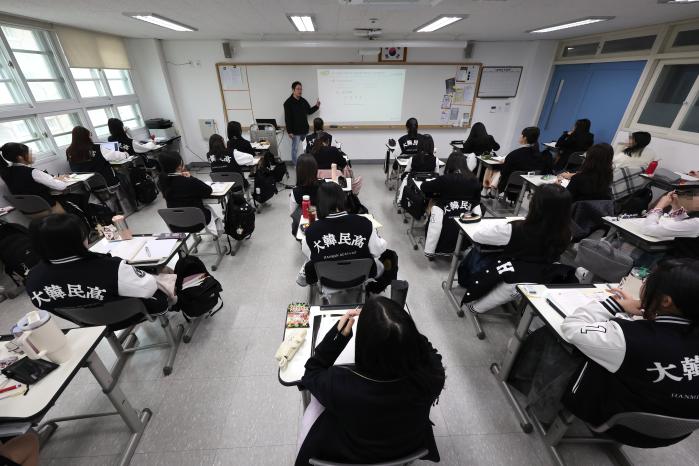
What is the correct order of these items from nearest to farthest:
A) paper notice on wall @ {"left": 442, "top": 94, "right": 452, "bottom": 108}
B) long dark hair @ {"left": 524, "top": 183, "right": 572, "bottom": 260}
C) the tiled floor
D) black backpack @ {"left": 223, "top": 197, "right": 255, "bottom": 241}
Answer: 1. the tiled floor
2. long dark hair @ {"left": 524, "top": 183, "right": 572, "bottom": 260}
3. black backpack @ {"left": 223, "top": 197, "right": 255, "bottom": 241}
4. paper notice on wall @ {"left": 442, "top": 94, "right": 452, "bottom": 108}

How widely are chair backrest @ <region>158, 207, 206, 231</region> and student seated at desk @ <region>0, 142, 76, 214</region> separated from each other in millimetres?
1604

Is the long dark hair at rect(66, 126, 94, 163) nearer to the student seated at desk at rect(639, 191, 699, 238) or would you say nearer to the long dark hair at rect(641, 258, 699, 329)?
the long dark hair at rect(641, 258, 699, 329)

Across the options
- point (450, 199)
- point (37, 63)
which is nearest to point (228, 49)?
point (37, 63)

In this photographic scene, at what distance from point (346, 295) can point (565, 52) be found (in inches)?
273

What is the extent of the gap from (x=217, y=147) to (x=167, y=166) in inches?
47.1

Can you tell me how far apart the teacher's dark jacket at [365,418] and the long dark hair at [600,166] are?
303cm

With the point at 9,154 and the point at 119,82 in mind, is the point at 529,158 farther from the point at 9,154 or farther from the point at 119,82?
the point at 119,82

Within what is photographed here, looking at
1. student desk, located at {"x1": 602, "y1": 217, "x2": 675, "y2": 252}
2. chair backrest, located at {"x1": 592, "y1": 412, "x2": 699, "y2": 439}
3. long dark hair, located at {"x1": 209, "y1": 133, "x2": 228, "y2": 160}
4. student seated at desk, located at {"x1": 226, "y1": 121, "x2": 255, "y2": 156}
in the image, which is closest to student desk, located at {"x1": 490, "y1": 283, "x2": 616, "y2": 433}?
chair backrest, located at {"x1": 592, "y1": 412, "x2": 699, "y2": 439}

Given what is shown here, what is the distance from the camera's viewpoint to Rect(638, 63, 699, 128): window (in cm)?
392

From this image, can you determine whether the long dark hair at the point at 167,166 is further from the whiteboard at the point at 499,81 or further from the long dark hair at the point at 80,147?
the whiteboard at the point at 499,81

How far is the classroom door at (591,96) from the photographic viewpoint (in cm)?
470

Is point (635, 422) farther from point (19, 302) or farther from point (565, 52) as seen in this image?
point (565, 52)

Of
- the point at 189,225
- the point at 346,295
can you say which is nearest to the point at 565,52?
the point at 346,295

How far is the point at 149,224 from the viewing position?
14.1 ft
